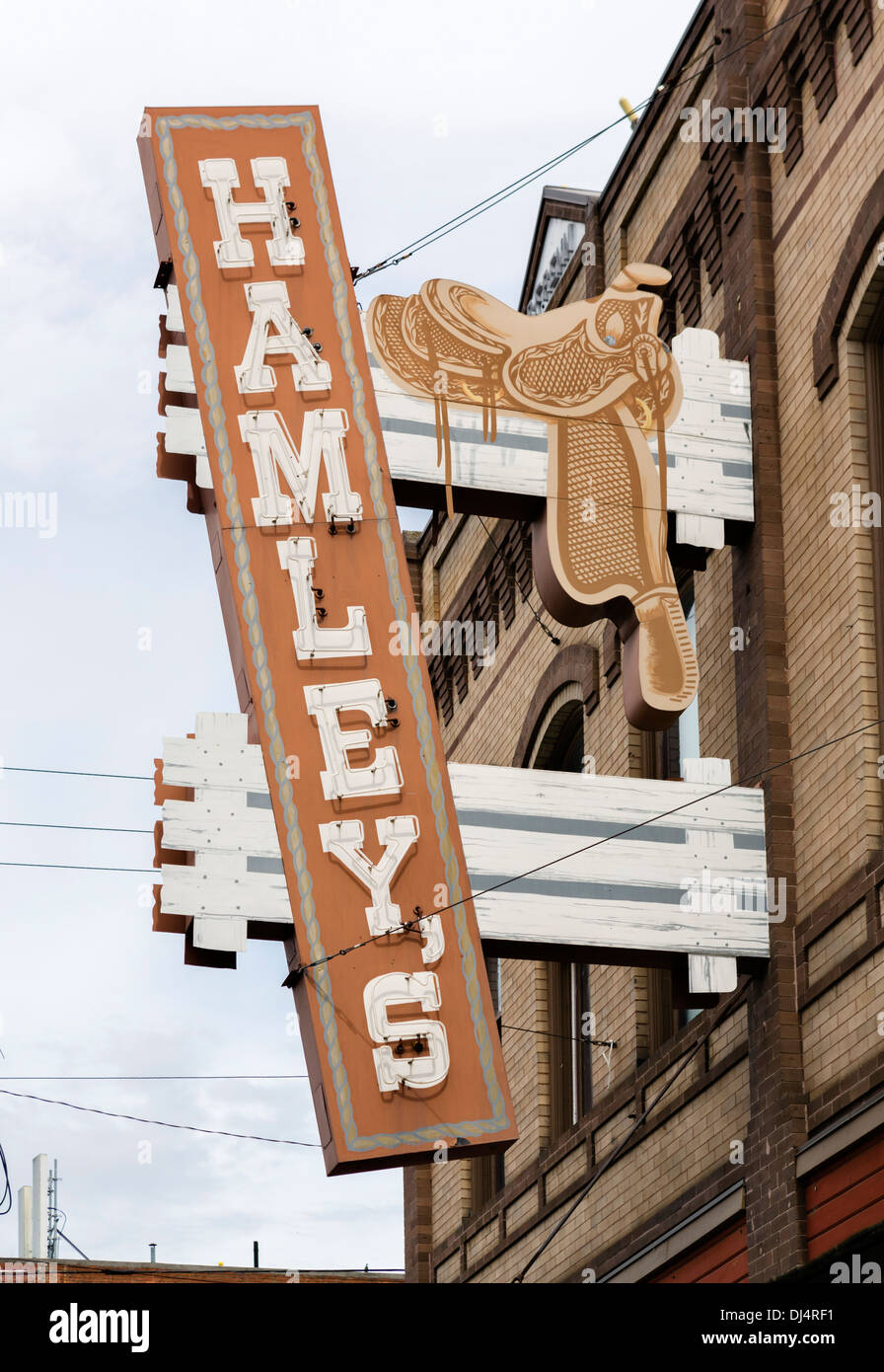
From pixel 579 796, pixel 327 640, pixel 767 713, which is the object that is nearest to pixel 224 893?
pixel 327 640

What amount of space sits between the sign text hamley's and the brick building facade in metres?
1.61

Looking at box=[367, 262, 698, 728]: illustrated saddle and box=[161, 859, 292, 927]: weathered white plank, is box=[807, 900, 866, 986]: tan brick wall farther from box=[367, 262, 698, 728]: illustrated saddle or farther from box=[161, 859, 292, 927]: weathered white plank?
box=[161, 859, 292, 927]: weathered white plank

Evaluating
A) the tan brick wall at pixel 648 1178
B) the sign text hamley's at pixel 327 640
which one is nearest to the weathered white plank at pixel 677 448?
the sign text hamley's at pixel 327 640

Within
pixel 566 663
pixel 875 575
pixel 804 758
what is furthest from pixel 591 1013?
pixel 875 575

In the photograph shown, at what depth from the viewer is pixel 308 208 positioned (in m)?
13.5

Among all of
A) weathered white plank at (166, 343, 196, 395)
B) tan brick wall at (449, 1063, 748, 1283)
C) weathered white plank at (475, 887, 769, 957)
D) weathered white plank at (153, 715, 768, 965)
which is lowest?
tan brick wall at (449, 1063, 748, 1283)

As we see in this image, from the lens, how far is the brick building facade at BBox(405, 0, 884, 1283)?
11250 mm

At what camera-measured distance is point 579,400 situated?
1316cm

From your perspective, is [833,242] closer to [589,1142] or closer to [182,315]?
[182,315]

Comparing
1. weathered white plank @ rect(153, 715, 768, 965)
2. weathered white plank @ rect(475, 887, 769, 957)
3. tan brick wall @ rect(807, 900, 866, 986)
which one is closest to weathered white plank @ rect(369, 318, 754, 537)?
weathered white plank @ rect(153, 715, 768, 965)

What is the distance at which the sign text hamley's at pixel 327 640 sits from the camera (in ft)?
37.6

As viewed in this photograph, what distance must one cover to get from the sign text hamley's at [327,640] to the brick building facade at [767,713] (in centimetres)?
161

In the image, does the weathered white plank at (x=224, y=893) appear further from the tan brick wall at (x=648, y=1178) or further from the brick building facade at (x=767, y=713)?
the tan brick wall at (x=648, y=1178)

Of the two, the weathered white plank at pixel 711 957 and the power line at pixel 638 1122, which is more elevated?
the weathered white plank at pixel 711 957
